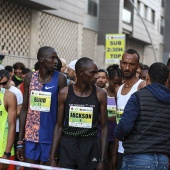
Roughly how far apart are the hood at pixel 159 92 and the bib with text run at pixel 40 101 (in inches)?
64.3

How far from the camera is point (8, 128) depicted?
613 cm

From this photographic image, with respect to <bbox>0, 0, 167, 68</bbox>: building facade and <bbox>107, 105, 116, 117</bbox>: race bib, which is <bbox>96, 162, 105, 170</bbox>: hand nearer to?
<bbox>107, 105, 116, 117</bbox>: race bib

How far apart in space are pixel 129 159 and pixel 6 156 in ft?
6.28

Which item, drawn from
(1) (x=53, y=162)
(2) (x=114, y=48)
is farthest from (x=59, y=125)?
(2) (x=114, y=48)

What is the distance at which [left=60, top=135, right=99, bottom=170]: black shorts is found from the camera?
545 cm

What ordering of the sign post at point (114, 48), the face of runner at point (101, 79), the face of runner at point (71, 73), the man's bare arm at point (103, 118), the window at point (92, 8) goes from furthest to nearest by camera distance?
the window at point (92, 8), the sign post at point (114, 48), the face of runner at point (101, 79), the face of runner at point (71, 73), the man's bare arm at point (103, 118)

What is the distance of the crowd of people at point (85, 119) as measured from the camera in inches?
182

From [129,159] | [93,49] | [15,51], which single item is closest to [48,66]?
[129,159]

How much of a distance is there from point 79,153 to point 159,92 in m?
1.32

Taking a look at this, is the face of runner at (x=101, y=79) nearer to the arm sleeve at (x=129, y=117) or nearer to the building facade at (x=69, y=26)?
the arm sleeve at (x=129, y=117)

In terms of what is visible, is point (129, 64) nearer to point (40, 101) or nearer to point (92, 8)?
point (40, 101)

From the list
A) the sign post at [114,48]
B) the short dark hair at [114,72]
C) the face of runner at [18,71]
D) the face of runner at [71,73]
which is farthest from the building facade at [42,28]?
the short dark hair at [114,72]

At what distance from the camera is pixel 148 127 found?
459cm

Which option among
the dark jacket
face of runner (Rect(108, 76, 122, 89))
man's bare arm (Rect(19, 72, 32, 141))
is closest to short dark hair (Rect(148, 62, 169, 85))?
the dark jacket
